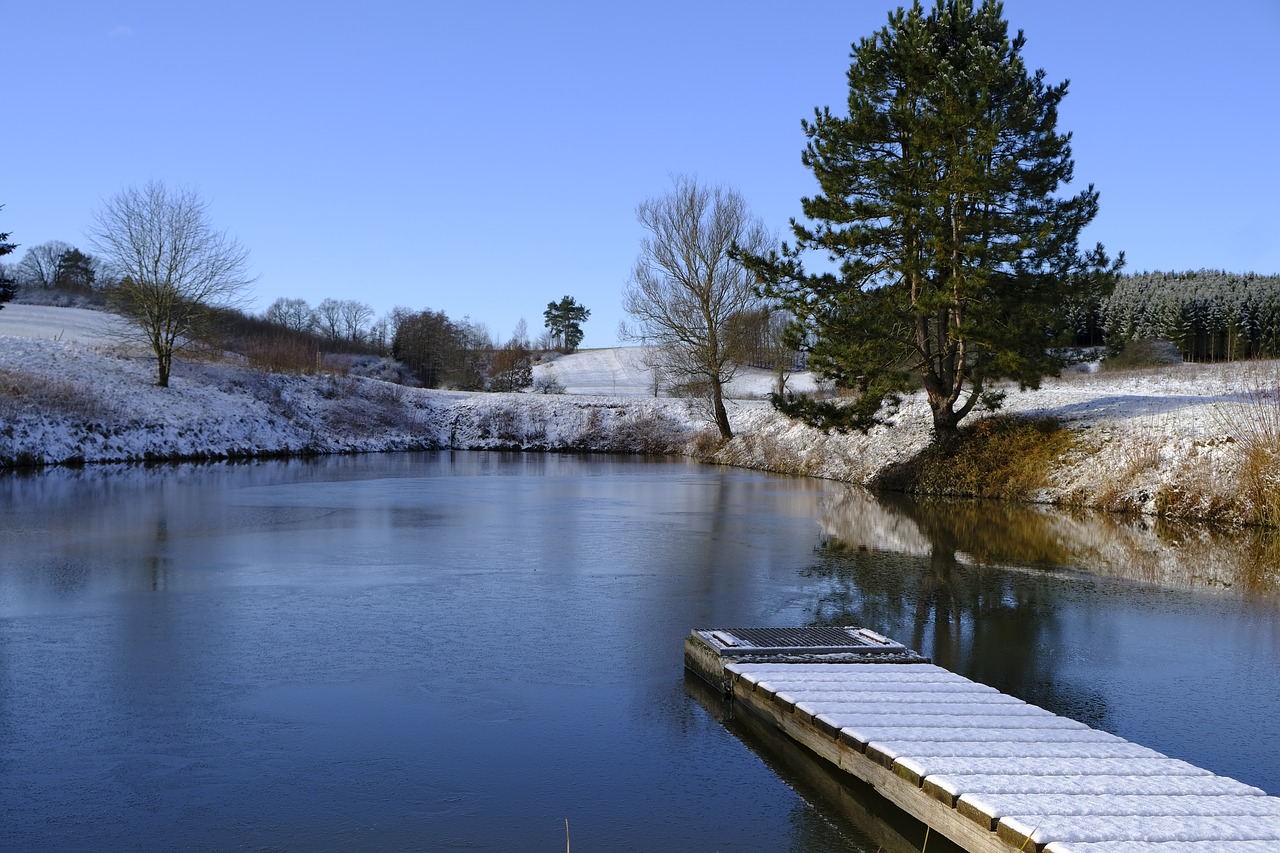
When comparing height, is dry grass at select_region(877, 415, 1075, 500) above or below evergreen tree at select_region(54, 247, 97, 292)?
below

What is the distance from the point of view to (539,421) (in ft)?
140

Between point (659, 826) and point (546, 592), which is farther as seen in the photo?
point (546, 592)

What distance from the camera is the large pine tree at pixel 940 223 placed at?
63.9 ft

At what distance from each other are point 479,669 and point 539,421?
3564 cm

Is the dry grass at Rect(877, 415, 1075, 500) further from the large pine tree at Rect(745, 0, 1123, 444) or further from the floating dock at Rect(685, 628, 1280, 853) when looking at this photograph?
the floating dock at Rect(685, 628, 1280, 853)

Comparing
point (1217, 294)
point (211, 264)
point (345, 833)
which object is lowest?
point (345, 833)

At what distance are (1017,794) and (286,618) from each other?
6.38 m

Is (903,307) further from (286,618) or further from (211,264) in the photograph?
(211,264)

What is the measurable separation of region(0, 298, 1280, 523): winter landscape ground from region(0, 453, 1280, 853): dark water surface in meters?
6.35

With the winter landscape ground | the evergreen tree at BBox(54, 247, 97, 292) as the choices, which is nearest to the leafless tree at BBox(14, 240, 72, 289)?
the evergreen tree at BBox(54, 247, 97, 292)

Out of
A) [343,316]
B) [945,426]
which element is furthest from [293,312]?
[945,426]

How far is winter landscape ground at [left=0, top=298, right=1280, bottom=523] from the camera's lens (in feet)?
61.1

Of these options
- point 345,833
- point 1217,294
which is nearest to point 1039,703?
point 345,833

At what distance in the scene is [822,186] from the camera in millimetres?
21688
